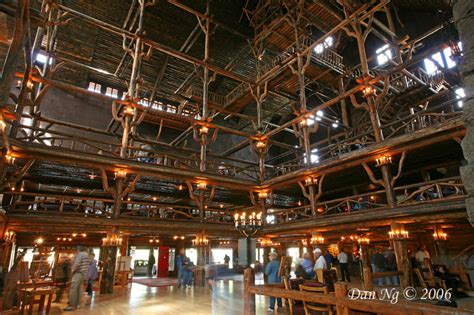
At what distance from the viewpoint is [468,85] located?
8.20ft

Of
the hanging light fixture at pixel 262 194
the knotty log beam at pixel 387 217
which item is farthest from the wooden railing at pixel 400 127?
the knotty log beam at pixel 387 217

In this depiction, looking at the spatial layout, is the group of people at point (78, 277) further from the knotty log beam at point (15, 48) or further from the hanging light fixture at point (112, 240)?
the knotty log beam at point (15, 48)

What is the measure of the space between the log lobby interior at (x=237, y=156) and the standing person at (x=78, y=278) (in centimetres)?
53

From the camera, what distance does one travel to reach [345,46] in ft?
78.5

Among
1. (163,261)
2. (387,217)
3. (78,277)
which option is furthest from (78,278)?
(163,261)

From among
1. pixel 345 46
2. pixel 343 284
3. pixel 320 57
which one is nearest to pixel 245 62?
pixel 320 57

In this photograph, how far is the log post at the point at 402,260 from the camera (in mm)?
9367

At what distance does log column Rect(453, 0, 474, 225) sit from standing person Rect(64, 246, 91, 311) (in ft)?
30.4

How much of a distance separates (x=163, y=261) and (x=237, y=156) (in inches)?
407

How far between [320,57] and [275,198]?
10022mm

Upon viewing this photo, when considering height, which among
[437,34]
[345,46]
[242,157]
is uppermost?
[345,46]

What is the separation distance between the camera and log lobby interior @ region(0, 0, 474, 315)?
815 cm

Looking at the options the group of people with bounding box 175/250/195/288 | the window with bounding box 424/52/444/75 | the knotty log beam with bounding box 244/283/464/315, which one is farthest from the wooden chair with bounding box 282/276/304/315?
the window with bounding box 424/52/444/75

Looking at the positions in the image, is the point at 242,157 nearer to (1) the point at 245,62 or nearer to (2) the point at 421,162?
(1) the point at 245,62
